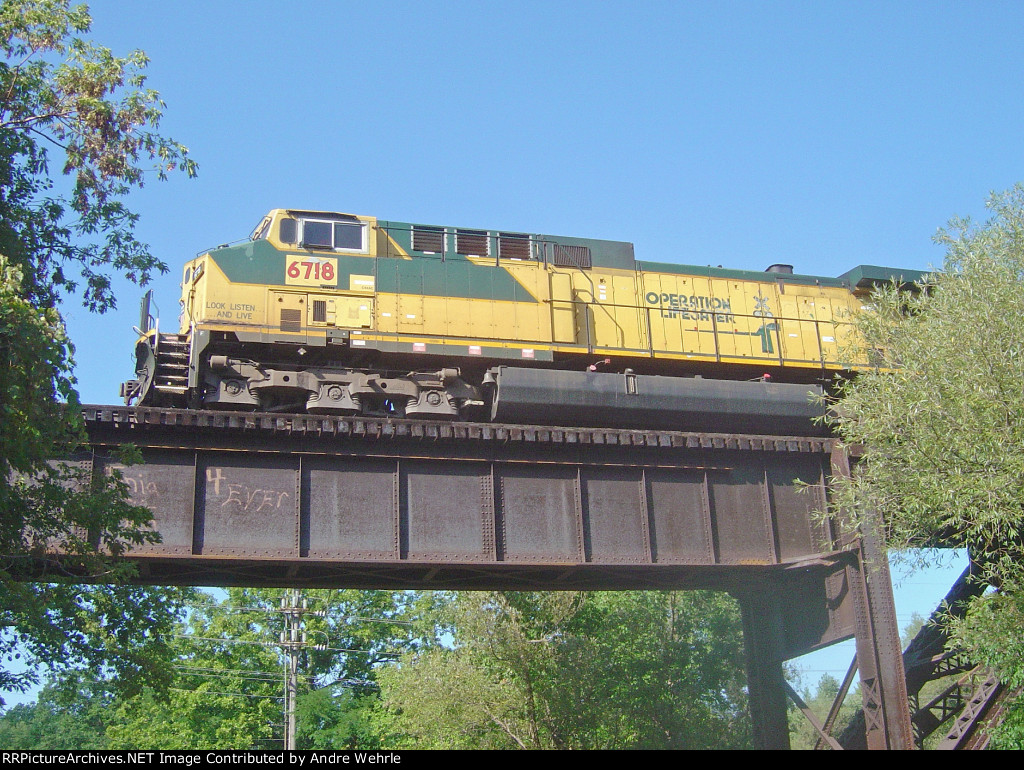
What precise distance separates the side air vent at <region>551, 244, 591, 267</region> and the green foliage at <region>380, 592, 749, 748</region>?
1097 centimetres

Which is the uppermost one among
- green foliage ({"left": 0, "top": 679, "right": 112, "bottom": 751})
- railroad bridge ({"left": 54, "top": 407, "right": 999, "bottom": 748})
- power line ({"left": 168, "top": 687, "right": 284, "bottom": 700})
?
railroad bridge ({"left": 54, "top": 407, "right": 999, "bottom": 748})

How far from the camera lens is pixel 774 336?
23250 millimetres

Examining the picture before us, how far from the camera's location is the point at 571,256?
22.5 metres

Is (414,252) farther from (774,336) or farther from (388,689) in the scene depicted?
(388,689)

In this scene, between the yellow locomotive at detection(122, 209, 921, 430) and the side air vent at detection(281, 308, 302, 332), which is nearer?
the yellow locomotive at detection(122, 209, 921, 430)

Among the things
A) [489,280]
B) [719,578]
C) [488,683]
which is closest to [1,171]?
[489,280]

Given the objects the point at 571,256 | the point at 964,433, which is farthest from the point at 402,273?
the point at 964,433

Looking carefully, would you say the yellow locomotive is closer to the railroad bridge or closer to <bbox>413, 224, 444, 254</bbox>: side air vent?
<bbox>413, 224, 444, 254</bbox>: side air vent

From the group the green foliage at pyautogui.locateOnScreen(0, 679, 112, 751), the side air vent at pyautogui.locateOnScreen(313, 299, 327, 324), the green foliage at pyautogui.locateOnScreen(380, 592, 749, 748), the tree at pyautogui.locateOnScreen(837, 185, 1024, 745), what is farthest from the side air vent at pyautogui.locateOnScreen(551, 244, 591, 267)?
the green foliage at pyautogui.locateOnScreen(0, 679, 112, 751)

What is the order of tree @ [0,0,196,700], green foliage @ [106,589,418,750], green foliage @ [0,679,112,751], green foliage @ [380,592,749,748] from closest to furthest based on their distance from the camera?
tree @ [0,0,196,700] → green foliage @ [380,592,749,748] → green foliage @ [106,589,418,750] → green foliage @ [0,679,112,751]

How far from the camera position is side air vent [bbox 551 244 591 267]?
22.2 metres

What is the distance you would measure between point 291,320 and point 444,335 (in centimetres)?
303

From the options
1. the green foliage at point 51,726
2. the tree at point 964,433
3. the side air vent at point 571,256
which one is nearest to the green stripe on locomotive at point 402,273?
the side air vent at point 571,256

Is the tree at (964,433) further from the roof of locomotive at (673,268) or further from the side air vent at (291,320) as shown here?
the side air vent at (291,320)
